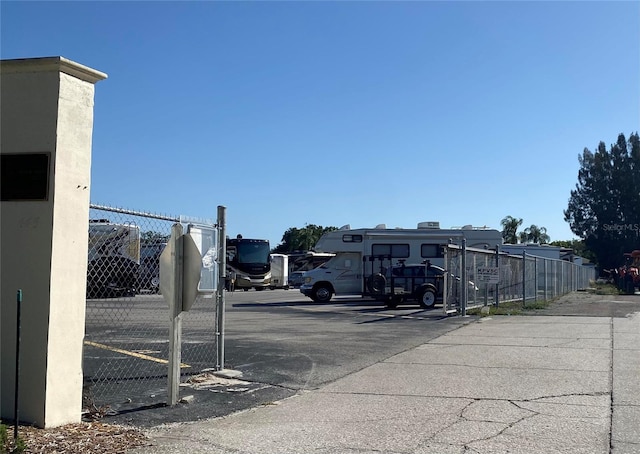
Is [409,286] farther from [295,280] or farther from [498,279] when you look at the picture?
[295,280]

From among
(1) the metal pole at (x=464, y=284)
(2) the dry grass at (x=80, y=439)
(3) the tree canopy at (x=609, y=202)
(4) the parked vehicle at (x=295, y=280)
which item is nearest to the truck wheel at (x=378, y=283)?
(1) the metal pole at (x=464, y=284)

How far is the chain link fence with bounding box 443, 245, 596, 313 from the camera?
67.2 feet

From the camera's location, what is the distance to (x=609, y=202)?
72.0 metres

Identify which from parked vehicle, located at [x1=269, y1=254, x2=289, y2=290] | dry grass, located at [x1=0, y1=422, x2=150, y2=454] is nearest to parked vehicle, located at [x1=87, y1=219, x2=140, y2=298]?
dry grass, located at [x1=0, y1=422, x2=150, y2=454]

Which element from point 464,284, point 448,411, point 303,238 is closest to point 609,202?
point 303,238

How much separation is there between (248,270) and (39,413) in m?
38.4

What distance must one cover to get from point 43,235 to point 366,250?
2288 cm

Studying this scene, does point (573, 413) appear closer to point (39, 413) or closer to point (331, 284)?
point (39, 413)

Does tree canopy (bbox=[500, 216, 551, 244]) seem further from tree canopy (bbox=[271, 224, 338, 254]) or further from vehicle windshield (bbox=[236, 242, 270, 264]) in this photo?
vehicle windshield (bbox=[236, 242, 270, 264])

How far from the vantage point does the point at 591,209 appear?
73.6m

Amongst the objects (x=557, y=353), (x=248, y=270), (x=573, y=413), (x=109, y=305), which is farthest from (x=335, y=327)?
(x=248, y=270)

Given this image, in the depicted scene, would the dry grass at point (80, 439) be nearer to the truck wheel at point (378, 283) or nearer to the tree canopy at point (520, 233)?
the truck wheel at point (378, 283)

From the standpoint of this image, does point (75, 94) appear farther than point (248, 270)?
No

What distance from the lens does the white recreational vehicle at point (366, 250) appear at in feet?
94.2
